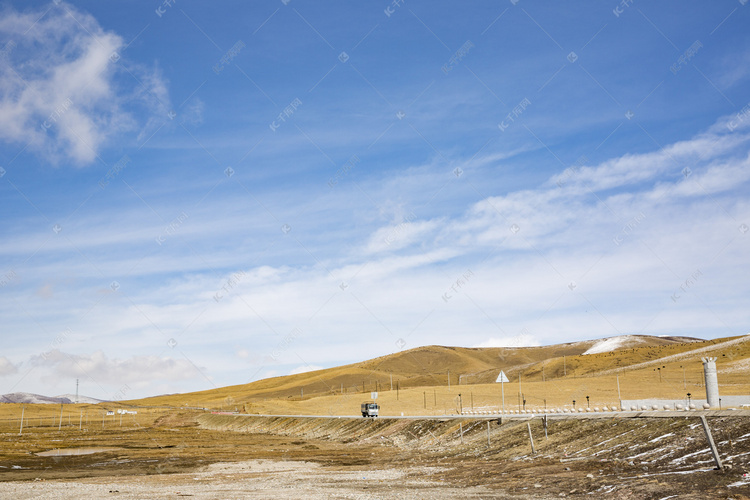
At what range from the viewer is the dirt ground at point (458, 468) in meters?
21.6

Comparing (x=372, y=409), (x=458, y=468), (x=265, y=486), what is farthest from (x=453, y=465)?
(x=372, y=409)

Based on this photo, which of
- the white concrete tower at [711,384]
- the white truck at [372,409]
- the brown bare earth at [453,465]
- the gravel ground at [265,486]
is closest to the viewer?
the brown bare earth at [453,465]

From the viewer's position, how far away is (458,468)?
106ft

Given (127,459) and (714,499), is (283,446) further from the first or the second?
(714,499)

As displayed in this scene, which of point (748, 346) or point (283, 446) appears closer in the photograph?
point (283, 446)

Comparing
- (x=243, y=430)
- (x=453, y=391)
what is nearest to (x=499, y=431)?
(x=243, y=430)

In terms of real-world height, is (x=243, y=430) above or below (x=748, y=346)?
below

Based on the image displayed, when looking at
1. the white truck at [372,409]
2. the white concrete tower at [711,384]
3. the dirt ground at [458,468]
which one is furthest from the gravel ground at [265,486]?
the white truck at [372,409]

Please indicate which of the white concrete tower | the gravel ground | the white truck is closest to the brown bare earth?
the gravel ground

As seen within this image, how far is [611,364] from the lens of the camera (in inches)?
7544

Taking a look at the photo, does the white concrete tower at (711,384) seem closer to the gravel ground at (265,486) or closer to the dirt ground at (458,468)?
the dirt ground at (458,468)

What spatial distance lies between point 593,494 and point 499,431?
21815mm

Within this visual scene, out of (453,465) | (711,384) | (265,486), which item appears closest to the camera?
(265,486)

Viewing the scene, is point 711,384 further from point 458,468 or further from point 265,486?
point 265,486
